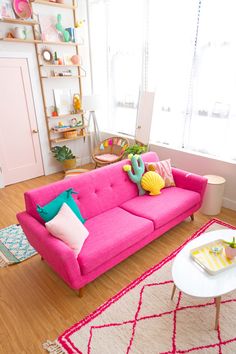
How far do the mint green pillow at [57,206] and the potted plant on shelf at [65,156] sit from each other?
2.37 metres

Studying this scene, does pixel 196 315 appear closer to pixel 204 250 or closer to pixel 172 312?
pixel 172 312

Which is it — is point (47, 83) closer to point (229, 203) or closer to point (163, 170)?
point (163, 170)

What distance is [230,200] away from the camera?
336cm

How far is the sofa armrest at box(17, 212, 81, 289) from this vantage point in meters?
1.85

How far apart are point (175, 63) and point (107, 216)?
2.58 metres

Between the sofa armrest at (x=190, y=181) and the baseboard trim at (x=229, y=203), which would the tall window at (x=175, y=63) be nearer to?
the baseboard trim at (x=229, y=203)

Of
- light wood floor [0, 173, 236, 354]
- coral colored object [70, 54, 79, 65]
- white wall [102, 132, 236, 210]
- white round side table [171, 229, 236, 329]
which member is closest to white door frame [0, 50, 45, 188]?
coral colored object [70, 54, 79, 65]

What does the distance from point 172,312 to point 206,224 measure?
1358 millimetres

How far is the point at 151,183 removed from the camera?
113 inches

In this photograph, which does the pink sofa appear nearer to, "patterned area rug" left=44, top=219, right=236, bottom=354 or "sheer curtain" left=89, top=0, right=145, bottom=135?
"patterned area rug" left=44, top=219, right=236, bottom=354

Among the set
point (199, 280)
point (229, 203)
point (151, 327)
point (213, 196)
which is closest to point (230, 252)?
point (199, 280)

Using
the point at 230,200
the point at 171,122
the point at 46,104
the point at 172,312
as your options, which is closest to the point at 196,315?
the point at 172,312

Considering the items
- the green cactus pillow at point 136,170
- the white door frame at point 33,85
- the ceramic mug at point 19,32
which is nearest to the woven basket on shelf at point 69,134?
the white door frame at point 33,85

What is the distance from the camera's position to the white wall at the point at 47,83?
3.83m
